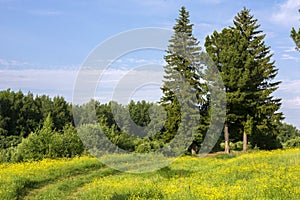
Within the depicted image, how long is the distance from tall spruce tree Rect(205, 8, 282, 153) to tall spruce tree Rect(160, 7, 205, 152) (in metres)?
2.93

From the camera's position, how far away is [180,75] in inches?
1512

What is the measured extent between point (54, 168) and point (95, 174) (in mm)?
2620

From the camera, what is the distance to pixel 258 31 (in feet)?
139

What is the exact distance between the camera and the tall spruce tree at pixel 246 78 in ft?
119

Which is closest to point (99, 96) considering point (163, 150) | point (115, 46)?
point (115, 46)

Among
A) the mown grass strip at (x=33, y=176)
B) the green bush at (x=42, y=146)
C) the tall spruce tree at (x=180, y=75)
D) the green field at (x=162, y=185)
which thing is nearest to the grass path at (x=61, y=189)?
the green field at (x=162, y=185)

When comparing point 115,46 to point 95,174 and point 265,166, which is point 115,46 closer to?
point 95,174

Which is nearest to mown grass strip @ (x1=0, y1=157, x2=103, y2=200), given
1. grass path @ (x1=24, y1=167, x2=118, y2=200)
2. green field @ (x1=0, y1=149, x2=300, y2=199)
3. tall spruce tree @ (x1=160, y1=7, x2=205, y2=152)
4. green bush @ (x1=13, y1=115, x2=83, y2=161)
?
green field @ (x1=0, y1=149, x2=300, y2=199)

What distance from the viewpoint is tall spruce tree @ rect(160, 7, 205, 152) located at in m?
37.1

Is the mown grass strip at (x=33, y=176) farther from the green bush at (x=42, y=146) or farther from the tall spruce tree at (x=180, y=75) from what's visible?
the tall spruce tree at (x=180, y=75)

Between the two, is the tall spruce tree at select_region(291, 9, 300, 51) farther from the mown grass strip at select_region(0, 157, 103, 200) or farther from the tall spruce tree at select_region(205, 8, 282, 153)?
the mown grass strip at select_region(0, 157, 103, 200)

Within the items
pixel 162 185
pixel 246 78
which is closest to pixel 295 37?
pixel 246 78

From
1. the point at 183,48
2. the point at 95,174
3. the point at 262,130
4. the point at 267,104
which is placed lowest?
the point at 95,174

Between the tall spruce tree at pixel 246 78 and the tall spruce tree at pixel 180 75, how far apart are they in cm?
293
